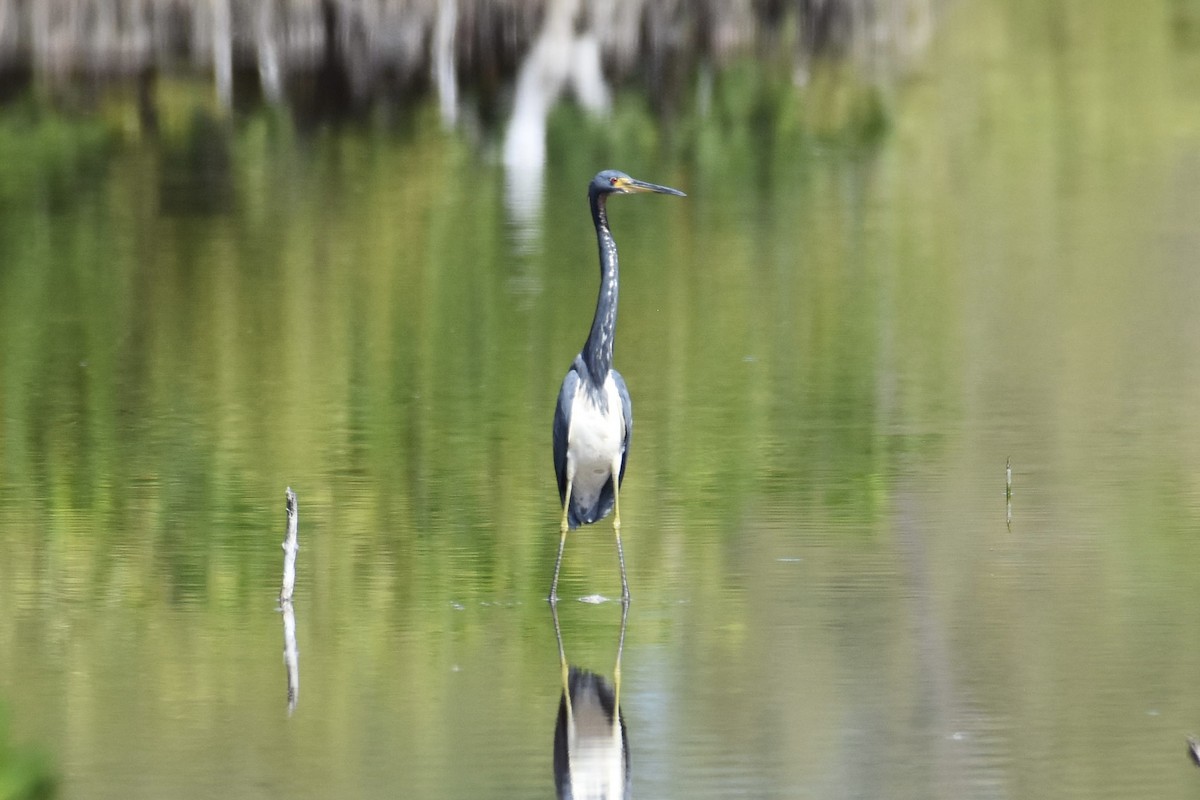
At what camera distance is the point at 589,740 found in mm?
6762

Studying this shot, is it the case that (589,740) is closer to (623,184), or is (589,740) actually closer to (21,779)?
(21,779)

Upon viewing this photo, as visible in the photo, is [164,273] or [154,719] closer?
[154,719]

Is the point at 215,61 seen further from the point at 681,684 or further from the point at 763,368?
the point at 681,684

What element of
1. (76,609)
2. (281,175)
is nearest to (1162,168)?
(281,175)

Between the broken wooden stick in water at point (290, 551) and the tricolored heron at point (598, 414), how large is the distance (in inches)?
37.0

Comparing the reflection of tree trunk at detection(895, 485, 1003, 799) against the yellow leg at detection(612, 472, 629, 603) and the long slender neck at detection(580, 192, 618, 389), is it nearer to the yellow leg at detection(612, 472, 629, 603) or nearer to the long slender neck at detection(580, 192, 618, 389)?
the yellow leg at detection(612, 472, 629, 603)

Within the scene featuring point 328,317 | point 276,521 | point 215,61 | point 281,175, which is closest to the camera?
point 276,521

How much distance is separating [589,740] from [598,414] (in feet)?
6.77

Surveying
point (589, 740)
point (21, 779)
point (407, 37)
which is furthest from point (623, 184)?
point (407, 37)

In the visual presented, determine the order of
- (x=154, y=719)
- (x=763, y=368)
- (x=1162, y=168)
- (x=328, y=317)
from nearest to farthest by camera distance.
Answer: (x=154, y=719)
(x=763, y=368)
(x=328, y=317)
(x=1162, y=168)

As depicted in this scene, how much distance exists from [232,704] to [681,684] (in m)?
1.39

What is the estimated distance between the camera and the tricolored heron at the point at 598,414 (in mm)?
8602

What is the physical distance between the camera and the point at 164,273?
18.2 m

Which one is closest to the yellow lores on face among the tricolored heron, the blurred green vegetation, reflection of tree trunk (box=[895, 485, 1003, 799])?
the tricolored heron
